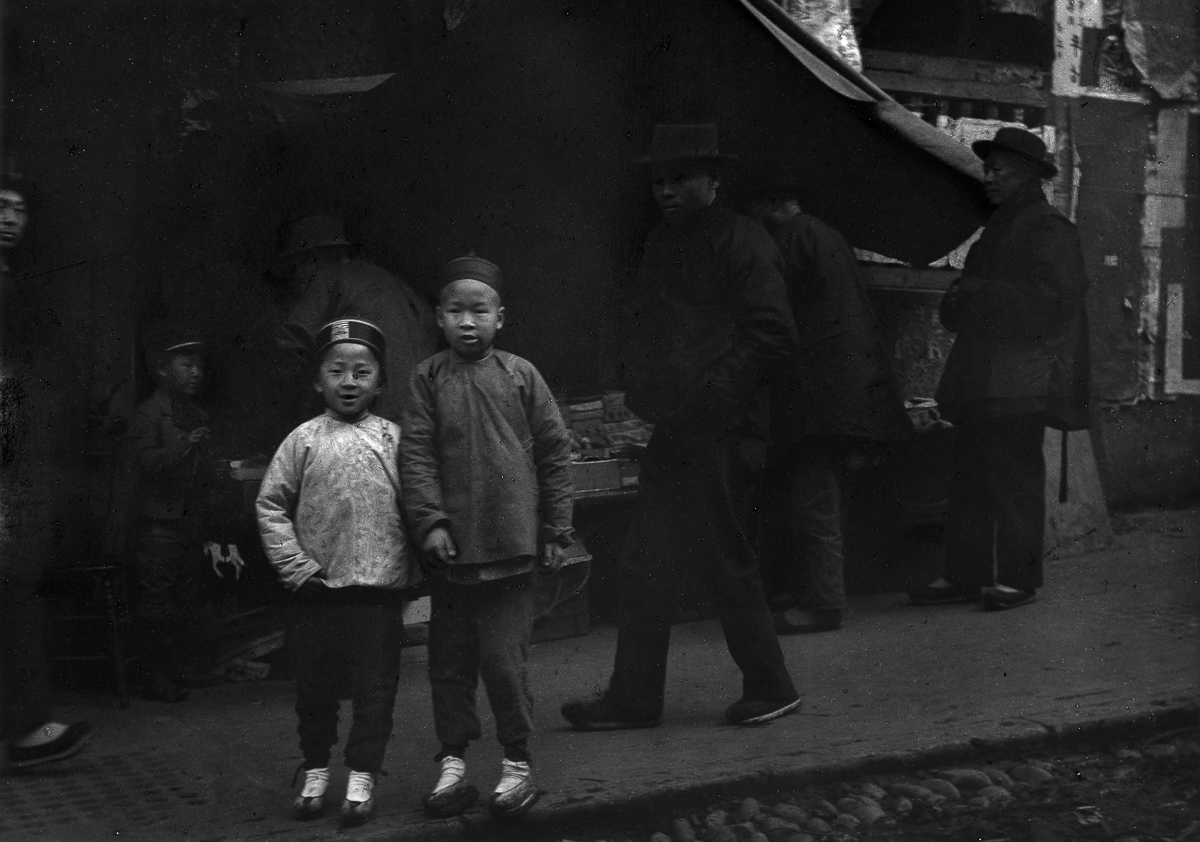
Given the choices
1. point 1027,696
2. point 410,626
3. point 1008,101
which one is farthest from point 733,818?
point 1008,101

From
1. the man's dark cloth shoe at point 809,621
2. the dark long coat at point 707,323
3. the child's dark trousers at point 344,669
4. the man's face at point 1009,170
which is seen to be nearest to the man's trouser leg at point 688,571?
the dark long coat at point 707,323

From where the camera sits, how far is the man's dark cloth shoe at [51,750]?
4250mm

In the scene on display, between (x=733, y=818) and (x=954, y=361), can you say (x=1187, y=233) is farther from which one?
(x=733, y=818)

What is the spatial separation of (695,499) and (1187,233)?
12.8 feet

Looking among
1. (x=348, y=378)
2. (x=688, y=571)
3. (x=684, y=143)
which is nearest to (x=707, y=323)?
(x=684, y=143)

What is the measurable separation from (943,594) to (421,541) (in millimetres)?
3335

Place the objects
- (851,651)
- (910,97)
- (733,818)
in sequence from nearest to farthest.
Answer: (733,818)
(851,651)
(910,97)

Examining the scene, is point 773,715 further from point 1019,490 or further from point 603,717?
point 1019,490

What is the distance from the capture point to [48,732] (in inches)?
170

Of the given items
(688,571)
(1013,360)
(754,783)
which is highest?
(1013,360)

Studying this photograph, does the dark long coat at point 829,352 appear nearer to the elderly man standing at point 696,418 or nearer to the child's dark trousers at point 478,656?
the elderly man standing at point 696,418

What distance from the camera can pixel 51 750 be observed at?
14.2 feet

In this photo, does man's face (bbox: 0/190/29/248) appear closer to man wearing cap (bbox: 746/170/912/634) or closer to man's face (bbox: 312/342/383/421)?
man's face (bbox: 312/342/383/421)

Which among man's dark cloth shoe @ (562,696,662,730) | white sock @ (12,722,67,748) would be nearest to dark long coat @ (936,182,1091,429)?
man's dark cloth shoe @ (562,696,662,730)
